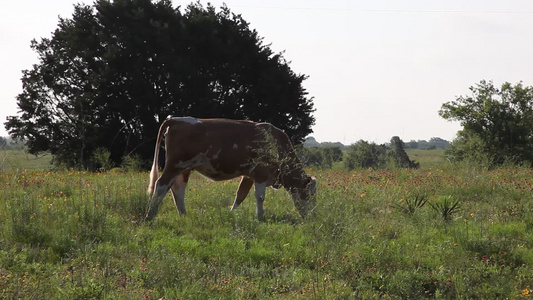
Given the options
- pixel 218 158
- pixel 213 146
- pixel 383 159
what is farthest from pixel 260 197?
pixel 383 159

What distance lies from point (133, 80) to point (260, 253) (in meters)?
21.4

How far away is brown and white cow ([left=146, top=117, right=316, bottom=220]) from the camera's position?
9789 millimetres

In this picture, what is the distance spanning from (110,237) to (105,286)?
2067mm

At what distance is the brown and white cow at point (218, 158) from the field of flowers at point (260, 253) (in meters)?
0.57

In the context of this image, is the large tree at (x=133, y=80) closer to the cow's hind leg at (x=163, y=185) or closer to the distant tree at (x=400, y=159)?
the distant tree at (x=400, y=159)

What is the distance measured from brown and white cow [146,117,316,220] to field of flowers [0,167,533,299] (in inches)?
22.3

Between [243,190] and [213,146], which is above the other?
[213,146]

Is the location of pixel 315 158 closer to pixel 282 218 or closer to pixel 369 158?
pixel 369 158

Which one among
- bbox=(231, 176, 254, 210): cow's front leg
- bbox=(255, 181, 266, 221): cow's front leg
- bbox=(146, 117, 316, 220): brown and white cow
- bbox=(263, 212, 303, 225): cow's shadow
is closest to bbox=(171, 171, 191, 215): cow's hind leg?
bbox=(146, 117, 316, 220): brown and white cow

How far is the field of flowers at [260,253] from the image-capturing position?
19.2ft

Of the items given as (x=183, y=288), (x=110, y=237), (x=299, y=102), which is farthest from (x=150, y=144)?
(x=183, y=288)

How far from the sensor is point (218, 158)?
32.7 ft

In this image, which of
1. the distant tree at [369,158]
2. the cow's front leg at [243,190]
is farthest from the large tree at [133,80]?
the cow's front leg at [243,190]

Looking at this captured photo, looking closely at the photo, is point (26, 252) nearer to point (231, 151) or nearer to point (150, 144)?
point (231, 151)
